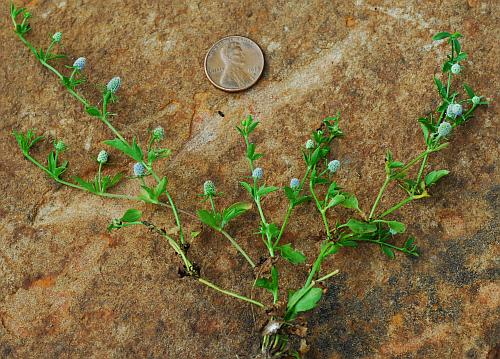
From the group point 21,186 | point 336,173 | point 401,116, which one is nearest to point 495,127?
point 401,116

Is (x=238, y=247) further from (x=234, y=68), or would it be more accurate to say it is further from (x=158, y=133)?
(x=234, y=68)

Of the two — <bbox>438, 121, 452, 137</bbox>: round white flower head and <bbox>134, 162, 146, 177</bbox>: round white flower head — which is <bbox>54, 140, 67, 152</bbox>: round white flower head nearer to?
<bbox>134, 162, 146, 177</bbox>: round white flower head

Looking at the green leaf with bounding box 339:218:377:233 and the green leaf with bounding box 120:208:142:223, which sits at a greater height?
the green leaf with bounding box 120:208:142:223

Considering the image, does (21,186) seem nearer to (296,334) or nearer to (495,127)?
(296,334)

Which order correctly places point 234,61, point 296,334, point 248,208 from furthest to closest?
point 234,61
point 248,208
point 296,334

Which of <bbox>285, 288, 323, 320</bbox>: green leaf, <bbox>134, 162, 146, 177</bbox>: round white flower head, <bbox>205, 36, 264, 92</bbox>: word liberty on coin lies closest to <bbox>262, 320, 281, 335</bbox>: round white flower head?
<bbox>285, 288, 323, 320</bbox>: green leaf
